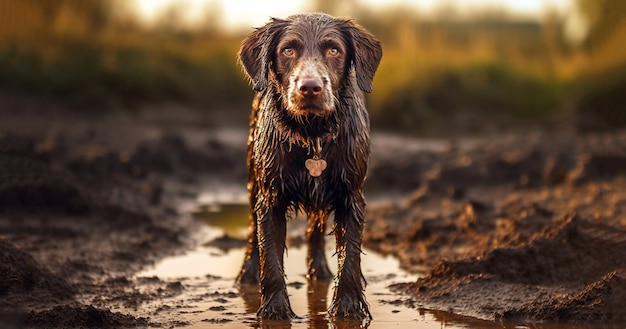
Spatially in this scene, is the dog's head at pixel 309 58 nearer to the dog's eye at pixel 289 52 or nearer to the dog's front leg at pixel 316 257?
the dog's eye at pixel 289 52

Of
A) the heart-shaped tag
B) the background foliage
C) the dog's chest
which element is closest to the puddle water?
the dog's chest

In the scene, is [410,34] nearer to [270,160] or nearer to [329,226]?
[329,226]

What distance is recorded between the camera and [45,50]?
20.5 m

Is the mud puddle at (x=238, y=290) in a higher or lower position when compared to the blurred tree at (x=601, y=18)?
lower

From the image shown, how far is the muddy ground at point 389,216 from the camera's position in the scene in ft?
22.5

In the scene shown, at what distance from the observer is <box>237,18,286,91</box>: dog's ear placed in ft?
21.3

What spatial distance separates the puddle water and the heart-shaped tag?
0.95 metres

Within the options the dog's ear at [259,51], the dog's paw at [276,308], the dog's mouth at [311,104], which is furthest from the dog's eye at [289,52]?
the dog's paw at [276,308]

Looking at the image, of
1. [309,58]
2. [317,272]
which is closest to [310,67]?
[309,58]

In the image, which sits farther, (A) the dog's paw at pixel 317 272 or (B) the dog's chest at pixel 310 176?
(A) the dog's paw at pixel 317 272

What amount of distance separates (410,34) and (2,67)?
920 cm

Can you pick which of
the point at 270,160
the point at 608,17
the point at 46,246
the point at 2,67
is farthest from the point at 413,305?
the point at 608,17

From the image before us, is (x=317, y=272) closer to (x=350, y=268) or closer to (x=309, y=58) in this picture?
(x=350, y=268)

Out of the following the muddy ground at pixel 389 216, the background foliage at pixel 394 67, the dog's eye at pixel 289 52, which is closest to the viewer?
the dog's eye at pixel 289 52
